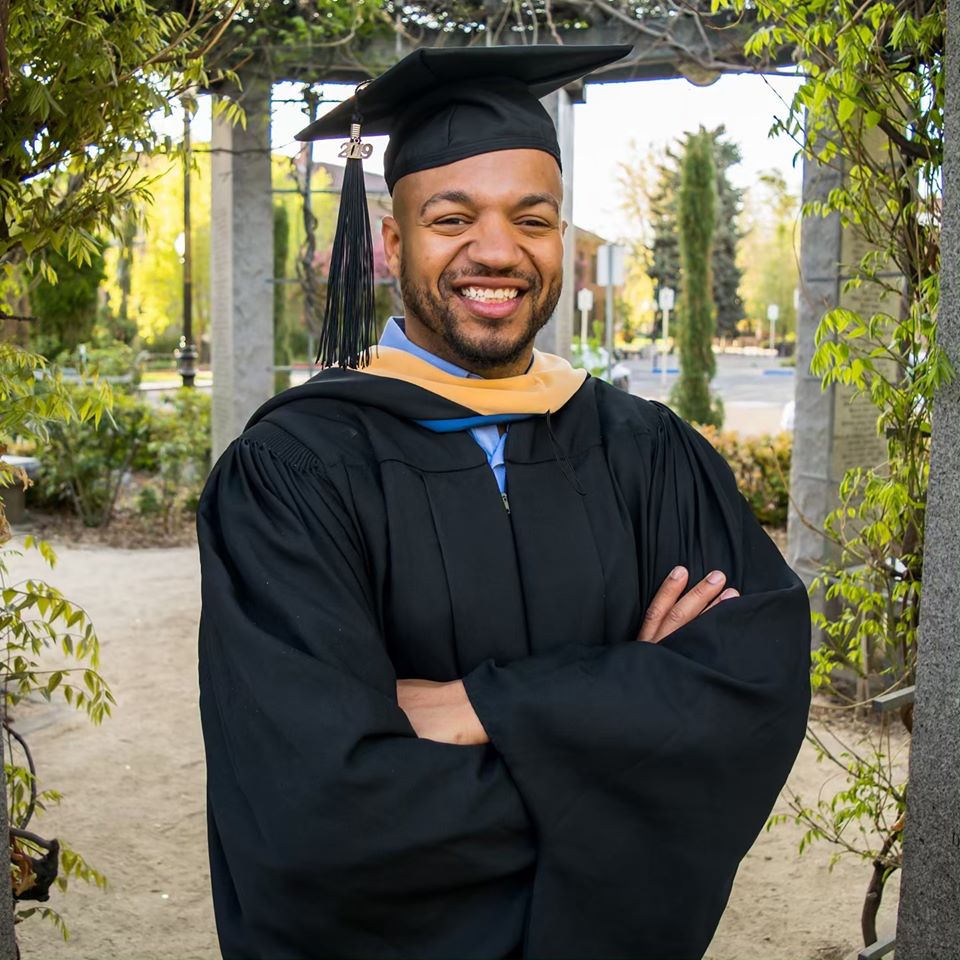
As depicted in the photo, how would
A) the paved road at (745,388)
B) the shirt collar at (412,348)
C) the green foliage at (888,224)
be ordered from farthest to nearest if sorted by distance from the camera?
the paved road at (745,388) < the green foliage at (888,224) < the shirt collar at (412,348)

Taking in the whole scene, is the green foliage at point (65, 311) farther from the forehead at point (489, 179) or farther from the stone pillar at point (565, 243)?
the forehead at point (489, 179)

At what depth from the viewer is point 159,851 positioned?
4809 mm

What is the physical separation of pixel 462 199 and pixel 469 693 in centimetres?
85

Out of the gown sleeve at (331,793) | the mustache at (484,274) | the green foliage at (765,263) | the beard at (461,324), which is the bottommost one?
the gown sleeve at (331,793)

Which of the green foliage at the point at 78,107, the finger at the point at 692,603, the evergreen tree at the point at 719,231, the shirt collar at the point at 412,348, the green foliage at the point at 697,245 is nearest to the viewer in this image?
the finger at the point at 692,603

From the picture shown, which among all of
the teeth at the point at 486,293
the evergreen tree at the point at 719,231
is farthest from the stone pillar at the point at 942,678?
the evergreen tree at the point at 719,231

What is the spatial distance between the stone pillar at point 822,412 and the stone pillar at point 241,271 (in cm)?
452

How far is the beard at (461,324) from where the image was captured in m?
2.03

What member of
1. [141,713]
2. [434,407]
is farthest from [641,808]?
[141,713]

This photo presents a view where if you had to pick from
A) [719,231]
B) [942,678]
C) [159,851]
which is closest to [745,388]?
[719,231]

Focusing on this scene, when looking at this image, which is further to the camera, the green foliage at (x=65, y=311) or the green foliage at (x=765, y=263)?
the green foliage at (x=765, y=263)

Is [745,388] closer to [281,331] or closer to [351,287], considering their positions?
[281,331]

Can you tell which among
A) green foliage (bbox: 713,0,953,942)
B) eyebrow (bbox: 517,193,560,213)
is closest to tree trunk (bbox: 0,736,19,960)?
eyebrow (bbox: 517,193,560,213)

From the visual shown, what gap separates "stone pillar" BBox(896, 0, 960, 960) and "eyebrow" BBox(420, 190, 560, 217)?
89 centimetres
